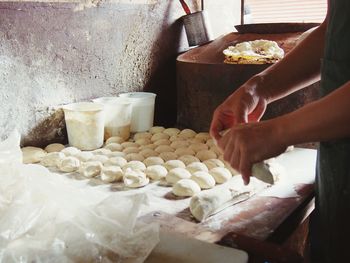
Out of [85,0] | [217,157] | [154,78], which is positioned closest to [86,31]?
[85,0]

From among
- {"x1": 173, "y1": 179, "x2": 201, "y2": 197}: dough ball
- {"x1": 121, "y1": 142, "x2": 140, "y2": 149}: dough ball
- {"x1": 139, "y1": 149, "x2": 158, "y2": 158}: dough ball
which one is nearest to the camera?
{"x1": 173, "y1": 179, "x2": 201, "y2": 197}: dough ball

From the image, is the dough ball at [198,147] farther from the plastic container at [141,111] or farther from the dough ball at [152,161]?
the plastic container at [141,111]

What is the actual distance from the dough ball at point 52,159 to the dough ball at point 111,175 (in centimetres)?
30

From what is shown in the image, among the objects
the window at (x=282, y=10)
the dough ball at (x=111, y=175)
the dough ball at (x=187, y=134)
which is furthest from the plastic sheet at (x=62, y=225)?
the window at (x=282, y=10)

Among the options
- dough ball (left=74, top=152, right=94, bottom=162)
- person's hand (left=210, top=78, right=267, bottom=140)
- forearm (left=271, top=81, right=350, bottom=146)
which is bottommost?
dough ball (left=74, top=152, right=94, bottom=162)

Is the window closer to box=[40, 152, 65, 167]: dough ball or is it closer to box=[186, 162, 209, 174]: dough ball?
box=[186, 162, 209, 174]: dough ball

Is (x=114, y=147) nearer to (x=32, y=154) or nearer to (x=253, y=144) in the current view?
(x=32, y=154)

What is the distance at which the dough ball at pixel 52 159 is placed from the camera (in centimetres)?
197

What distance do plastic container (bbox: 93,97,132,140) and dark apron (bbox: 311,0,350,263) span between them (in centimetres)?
135

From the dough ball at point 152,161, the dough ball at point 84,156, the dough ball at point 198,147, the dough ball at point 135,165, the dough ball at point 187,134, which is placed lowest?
the dough ball at point 187,134

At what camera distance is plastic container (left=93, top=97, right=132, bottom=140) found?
2.34 m

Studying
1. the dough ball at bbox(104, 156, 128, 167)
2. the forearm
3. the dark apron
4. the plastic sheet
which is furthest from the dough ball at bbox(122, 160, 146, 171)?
the forearm

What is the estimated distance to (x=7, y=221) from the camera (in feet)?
3.60

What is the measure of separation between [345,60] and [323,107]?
27cm
